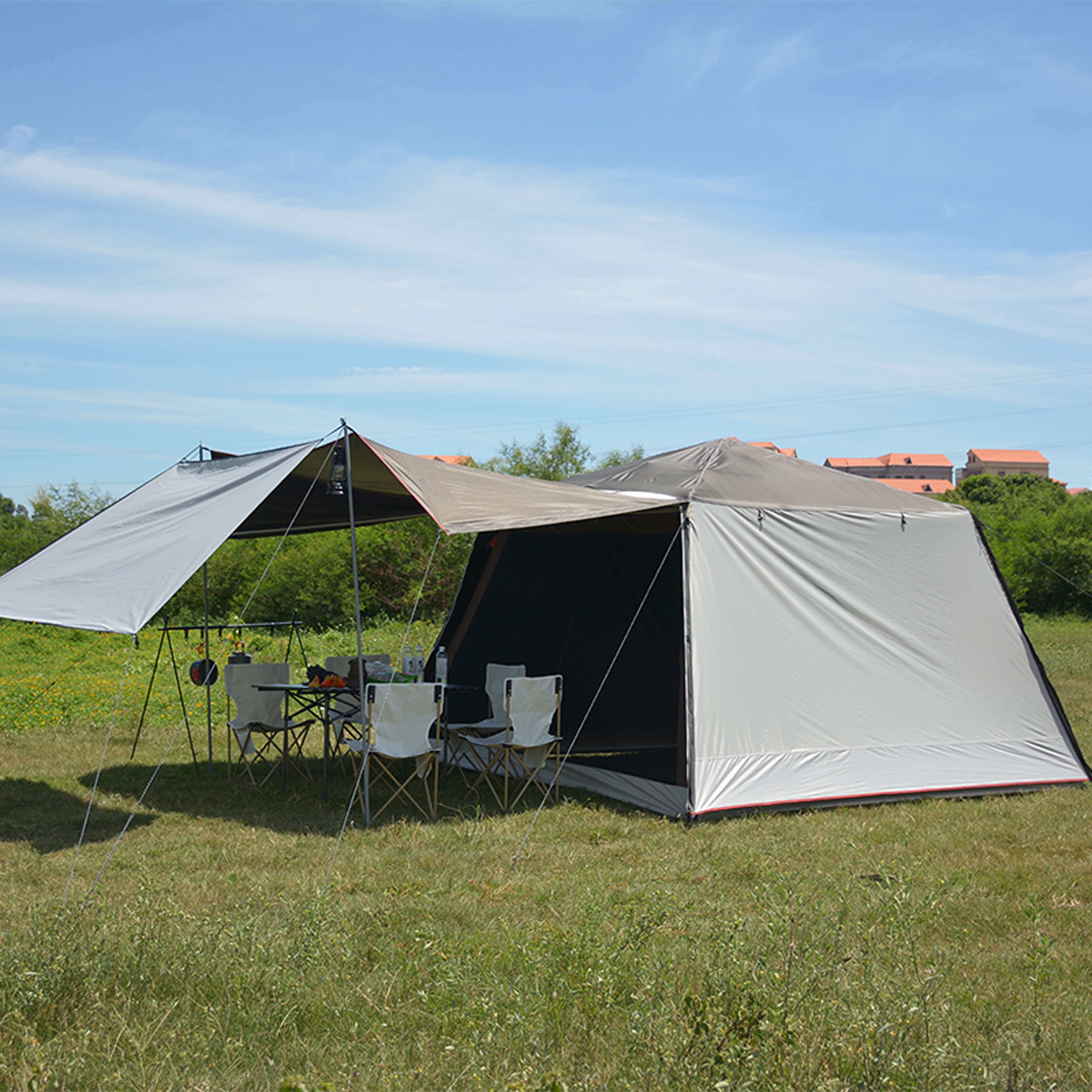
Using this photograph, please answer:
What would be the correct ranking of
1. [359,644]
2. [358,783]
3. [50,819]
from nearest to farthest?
[359,644] → [358,783] → [50,819]

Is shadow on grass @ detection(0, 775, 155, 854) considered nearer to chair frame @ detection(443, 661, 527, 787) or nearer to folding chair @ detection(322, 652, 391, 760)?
folding chair @ detection(322, 652, 391, 760)

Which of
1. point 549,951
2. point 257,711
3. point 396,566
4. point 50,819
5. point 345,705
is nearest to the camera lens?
point 549,951

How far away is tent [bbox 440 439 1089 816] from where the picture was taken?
5.11 m

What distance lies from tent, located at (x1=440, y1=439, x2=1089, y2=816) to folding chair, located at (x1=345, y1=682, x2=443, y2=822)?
0.67 meters

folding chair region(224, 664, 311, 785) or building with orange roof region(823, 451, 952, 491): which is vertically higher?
building with orange roof region(823, 451, 952, 491)

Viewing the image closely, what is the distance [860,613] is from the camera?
18.0 ft

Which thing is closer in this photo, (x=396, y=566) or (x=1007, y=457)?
(x=396, y=566)

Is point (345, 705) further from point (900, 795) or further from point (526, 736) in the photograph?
point (900, 795)

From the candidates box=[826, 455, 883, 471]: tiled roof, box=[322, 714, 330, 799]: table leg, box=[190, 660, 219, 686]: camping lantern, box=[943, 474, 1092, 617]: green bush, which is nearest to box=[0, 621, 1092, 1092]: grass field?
box=[322, 714, 330, 799]: table leg

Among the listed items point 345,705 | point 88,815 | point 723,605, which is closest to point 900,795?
point 723,605

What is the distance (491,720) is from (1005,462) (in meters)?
76.1

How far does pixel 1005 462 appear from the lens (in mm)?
75188

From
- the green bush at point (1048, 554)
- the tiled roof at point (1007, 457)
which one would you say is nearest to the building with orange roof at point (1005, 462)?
the tiled roof at point (1007, 457)

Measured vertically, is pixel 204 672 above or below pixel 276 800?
above
